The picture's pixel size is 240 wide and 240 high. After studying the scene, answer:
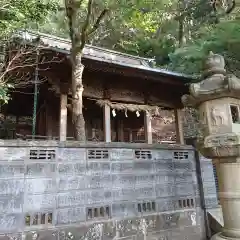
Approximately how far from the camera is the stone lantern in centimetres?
545

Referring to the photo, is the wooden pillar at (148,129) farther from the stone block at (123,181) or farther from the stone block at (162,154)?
the stone block at (123,181)

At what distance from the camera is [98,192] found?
19.4 ft

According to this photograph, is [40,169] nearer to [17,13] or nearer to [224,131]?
[17,13]

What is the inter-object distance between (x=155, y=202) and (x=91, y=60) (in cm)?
465

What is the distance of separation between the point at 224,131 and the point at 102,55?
37.3 ft

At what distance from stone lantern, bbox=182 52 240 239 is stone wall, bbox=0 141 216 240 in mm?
1458

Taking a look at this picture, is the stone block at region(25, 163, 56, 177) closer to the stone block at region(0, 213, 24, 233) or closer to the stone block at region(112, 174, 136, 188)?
the stone block at region(0, 213, 24, 233)

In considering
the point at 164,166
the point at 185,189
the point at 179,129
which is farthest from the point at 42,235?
the point at 179,129

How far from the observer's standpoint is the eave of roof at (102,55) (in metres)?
8.46

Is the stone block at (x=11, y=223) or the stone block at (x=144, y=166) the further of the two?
the stone block at (x=144, y=166)

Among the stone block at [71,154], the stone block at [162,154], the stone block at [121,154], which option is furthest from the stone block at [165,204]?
the stone block at [71,154]

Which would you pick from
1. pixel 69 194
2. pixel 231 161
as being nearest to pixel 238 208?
pixel 231 161

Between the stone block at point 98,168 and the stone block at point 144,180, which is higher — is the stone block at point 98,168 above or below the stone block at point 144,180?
above

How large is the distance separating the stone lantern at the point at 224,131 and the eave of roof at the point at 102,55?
11.0 ft
